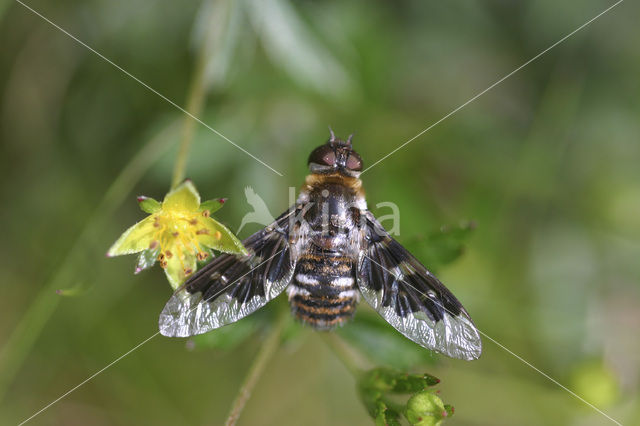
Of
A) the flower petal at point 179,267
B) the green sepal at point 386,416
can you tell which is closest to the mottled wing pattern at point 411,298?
the green sepal at point 386,416

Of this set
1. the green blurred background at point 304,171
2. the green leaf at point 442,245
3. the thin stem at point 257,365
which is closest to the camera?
the thin stem at point 257,365

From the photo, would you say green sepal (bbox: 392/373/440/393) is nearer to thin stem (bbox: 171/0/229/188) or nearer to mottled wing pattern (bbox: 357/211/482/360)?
mottled wing pattern (bbox: 357/211/482/360)

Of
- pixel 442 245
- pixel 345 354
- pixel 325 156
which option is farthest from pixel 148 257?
pixel 442 245

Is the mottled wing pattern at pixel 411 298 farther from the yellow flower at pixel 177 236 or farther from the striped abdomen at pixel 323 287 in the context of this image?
the yellow flower at pixel 177 236

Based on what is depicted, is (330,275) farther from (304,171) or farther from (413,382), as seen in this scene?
(304,171)

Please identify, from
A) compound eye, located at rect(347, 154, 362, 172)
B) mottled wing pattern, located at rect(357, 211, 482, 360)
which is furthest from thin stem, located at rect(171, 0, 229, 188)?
mottled wing pattern, located at rect(357, 211, 482, 360)
